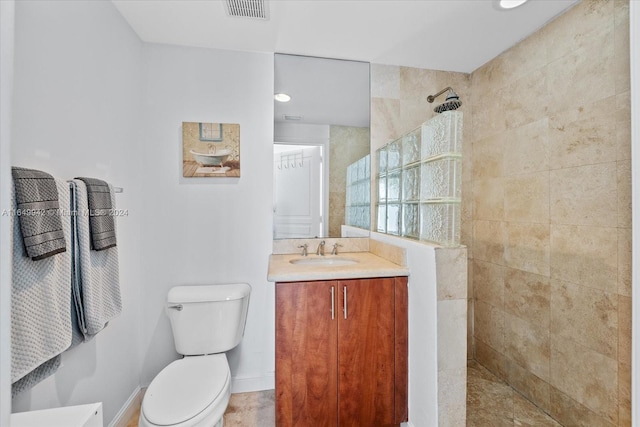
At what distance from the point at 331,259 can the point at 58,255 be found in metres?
1.45

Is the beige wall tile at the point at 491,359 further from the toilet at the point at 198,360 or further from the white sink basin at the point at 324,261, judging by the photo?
the toilet at the point at 198,360

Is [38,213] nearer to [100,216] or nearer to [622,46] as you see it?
[100,216]

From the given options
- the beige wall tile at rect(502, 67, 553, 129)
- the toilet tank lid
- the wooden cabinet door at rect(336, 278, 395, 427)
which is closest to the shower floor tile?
the wooden cabinet door at rect(336, 278, 395, 427)

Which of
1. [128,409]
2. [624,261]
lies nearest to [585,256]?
[624,261]

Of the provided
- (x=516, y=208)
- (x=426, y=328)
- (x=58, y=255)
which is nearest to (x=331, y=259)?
(x=426, y=328)

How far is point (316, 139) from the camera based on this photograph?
86.0 inches

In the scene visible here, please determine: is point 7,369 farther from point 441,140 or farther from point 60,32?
point 441,140

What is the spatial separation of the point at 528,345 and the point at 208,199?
230cm

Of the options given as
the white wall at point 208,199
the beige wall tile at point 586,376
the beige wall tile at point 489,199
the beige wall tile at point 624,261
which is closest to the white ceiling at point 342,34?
the white wall at point 208,199

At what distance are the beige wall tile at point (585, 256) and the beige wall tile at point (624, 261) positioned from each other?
0.05 ft

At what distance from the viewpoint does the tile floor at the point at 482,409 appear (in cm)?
173

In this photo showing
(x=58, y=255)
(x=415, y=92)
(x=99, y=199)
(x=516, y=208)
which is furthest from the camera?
(x=415, y=92)

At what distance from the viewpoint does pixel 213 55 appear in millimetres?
2025

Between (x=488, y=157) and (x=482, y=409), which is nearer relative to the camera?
(x=482, y=409)
